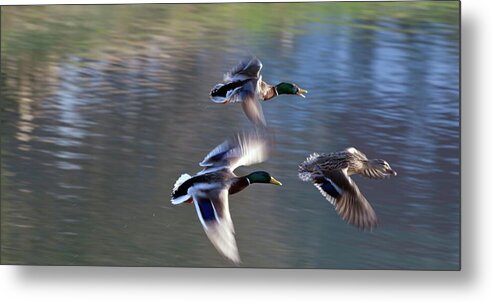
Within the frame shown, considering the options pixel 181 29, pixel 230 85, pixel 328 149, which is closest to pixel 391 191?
pixel 328 149

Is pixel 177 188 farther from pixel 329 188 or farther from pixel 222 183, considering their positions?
pixel 329 188

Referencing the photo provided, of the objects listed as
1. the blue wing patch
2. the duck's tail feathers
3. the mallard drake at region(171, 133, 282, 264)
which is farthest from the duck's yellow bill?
the duck's tail feathers

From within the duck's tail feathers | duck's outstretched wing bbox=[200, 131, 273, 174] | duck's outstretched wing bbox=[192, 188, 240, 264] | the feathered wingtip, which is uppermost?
duck's outstretched wing bbox=[200, 131, 273, 174]

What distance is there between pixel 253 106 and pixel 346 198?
0.34 m

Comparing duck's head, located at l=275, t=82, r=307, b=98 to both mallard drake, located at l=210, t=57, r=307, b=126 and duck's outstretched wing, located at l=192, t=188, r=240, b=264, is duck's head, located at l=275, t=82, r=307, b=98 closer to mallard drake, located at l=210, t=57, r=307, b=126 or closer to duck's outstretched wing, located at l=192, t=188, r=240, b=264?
mallard drake, located at l=210, t=57, r=307, b=126

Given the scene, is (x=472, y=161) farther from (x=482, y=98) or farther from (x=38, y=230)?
(x=38, y=230)

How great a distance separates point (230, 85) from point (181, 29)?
7.8 inches

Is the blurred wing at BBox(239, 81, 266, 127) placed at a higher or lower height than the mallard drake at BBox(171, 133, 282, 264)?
higher

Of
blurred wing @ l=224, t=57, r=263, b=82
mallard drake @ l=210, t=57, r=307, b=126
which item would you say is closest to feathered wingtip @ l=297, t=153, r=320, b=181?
mallard drake @ l=210, t=57, r=307, b=126

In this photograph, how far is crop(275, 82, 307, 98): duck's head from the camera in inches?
97.0

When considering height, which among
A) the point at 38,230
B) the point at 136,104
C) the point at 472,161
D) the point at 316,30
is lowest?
the point at 38,230

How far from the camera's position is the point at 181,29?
2510 millimetres

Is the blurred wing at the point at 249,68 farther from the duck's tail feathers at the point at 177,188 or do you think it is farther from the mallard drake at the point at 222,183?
the duck's tail feathers at the point at 177,188

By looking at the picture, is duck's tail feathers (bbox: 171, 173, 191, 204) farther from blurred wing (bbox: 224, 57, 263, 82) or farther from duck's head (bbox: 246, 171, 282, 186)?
blurred wing (bbox: 224, 57, 263, 82)
